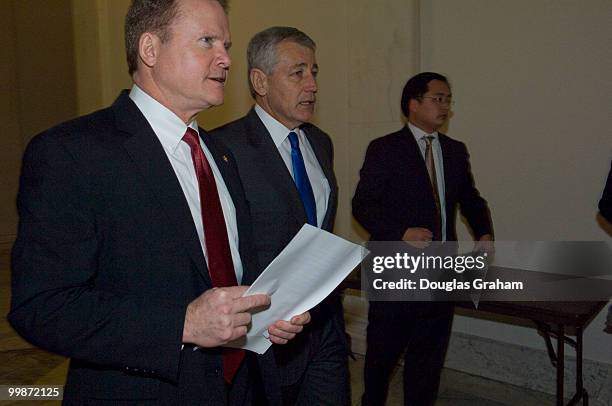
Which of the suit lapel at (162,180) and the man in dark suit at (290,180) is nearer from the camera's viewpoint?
the suit lapel at (162,180)

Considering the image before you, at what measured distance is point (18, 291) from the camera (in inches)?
45.4

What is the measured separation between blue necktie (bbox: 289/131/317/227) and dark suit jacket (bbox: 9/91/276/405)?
0.98 metres

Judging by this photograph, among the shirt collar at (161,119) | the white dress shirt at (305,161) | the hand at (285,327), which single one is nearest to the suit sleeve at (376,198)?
the white dress shirt at (305,161)

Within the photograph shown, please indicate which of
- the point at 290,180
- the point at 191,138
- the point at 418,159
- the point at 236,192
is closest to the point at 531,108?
the point at 418,159

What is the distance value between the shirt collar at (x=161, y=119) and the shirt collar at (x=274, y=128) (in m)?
0.91

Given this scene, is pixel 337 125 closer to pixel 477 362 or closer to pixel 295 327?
pixel 477 362

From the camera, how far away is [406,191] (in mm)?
3064

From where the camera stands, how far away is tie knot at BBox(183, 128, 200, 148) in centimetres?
151

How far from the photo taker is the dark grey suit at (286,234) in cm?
212

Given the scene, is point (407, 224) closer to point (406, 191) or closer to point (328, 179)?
point (406, 191)

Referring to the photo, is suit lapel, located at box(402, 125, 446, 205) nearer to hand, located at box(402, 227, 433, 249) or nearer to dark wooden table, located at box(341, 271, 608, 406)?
hand, located at box(402, 227, 433, 249)

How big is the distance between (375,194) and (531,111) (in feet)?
4.77

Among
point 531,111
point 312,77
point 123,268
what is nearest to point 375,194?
point 312,77

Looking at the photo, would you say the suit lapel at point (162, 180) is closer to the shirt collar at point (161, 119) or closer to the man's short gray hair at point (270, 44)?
the shirt collar at point (161, 119)
